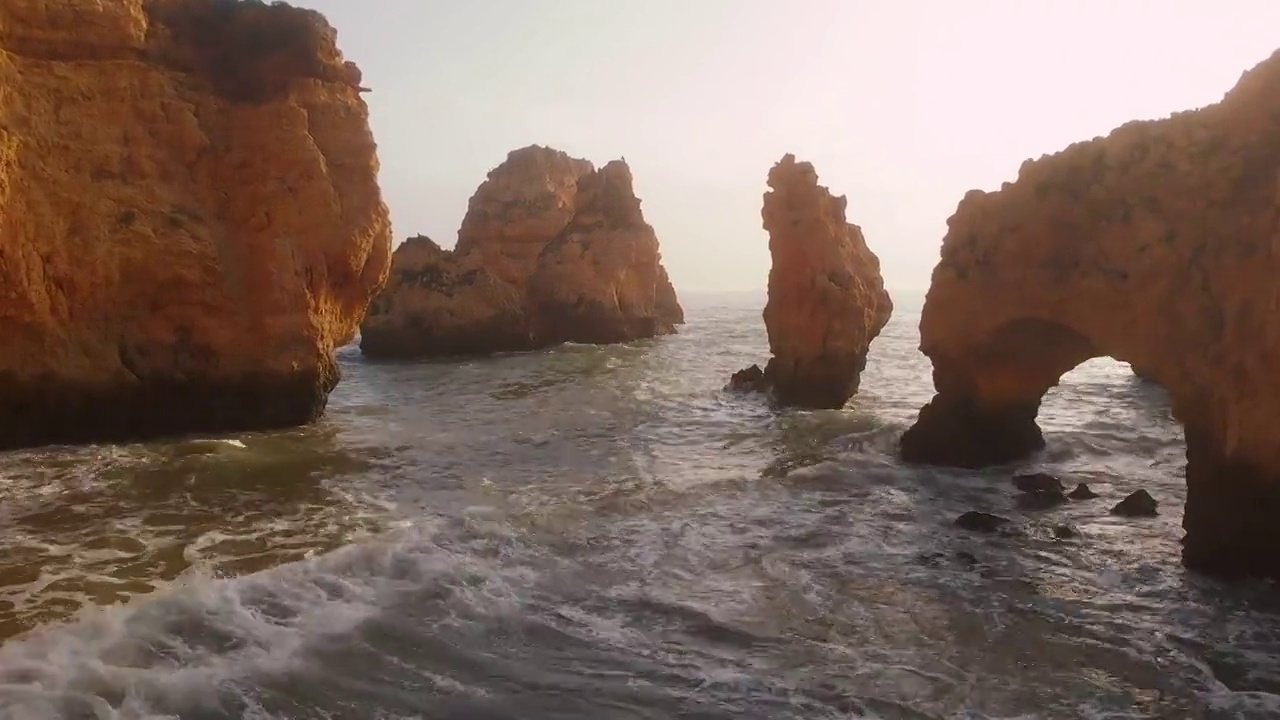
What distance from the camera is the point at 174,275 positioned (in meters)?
14.6

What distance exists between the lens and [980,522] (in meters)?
10.6

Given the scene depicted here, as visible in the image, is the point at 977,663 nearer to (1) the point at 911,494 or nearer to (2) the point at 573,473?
(1) the point at 911,494

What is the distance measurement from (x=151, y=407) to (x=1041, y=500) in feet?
44.7

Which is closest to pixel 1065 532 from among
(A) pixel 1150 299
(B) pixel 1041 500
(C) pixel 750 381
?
(B) pixel 1041 500

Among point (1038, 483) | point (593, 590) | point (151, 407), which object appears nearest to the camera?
point (593, 590)

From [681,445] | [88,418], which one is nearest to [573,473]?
[681,445]

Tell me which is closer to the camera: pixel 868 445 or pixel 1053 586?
pixel 1053 586

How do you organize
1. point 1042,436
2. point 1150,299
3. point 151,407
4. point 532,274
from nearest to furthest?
point 1150,299, point 151,407, point 1042,436, point 532,274

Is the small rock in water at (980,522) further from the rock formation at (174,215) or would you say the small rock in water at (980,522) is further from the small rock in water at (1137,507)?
the rock formation at (174,215)

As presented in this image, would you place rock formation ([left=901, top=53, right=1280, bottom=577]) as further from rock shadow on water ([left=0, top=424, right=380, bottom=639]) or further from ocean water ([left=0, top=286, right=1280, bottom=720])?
rock shadow on water ([left=0, top=424, right=380, bottom=639])

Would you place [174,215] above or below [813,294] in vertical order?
above

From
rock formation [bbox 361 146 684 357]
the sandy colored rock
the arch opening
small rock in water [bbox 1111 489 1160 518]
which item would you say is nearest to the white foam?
the arch opening

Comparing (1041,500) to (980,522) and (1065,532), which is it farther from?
(980,522)

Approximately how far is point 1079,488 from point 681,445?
648 cm
